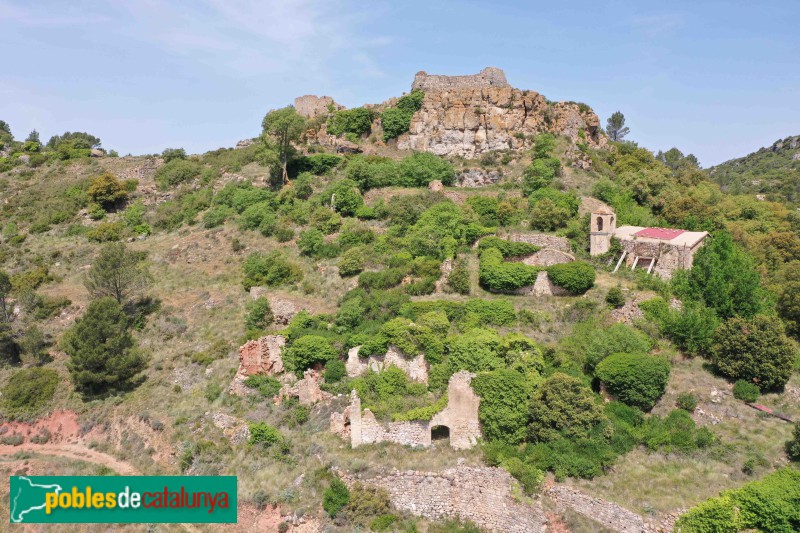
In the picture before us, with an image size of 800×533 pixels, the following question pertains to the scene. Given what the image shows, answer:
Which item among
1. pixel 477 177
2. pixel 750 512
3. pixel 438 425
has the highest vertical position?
pixel 477 177

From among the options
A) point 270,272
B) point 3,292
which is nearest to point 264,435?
point 270,272

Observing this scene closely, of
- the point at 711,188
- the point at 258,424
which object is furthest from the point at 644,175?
the point at 258,424

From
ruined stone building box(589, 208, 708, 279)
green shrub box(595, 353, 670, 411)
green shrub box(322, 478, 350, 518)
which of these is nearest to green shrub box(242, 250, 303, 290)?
green shrub box(322, 478, 350, 518)

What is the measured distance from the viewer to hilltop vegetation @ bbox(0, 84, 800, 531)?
69.5 ft

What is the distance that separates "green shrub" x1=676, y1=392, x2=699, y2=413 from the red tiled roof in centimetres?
1151

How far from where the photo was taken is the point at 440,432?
23.1 metres

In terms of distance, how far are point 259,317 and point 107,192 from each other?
29366 mm

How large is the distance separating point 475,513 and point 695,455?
8028mm

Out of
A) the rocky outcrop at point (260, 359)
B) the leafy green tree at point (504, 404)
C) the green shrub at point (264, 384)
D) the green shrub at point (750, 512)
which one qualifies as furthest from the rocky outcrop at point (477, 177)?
the green shrub at point (750, 512)

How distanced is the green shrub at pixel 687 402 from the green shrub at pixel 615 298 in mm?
6286

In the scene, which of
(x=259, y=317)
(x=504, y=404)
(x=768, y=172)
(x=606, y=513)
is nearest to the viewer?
(x=606, y=513)

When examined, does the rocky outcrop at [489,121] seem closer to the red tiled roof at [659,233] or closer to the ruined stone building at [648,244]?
the ruined stone building at [648,244]

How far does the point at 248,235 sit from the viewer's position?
42.0 meters

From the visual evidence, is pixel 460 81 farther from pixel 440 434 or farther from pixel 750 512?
pixel 750 512
